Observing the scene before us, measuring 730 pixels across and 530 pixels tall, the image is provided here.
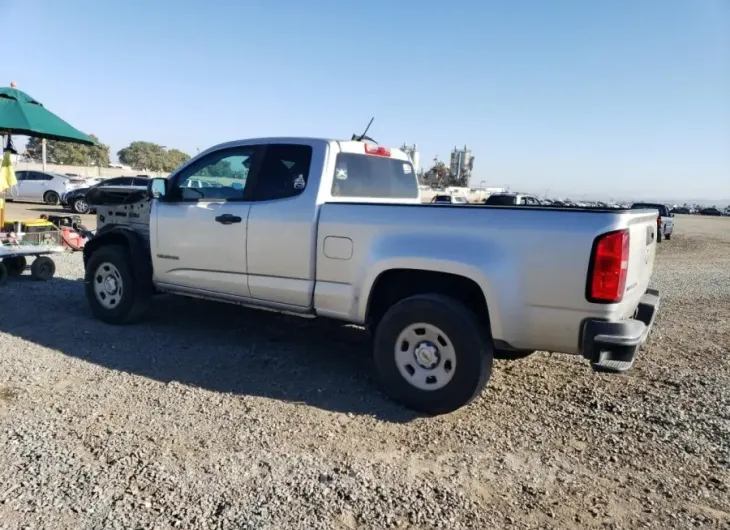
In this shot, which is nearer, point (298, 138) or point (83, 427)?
point (83, 427)

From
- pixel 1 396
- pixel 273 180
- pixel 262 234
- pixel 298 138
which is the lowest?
pixel 1 396

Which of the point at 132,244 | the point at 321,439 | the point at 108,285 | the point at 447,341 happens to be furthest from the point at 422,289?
the point at 108,285

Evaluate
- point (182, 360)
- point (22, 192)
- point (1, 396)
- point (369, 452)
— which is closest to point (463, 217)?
point (369, 452)

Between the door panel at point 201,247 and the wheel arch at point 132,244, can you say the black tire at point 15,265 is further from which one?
the door panel at point 201,247

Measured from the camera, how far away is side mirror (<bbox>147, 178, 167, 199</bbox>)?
217 inches

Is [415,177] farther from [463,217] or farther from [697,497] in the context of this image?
[697,497]

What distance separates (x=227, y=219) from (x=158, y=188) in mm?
1004

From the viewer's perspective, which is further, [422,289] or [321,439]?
[422,289]

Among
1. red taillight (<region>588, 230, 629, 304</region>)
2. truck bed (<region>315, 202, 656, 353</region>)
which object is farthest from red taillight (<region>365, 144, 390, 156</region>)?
red taillight (<region>588, 230, 629, 304</region>)

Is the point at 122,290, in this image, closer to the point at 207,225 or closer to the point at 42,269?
the point at 207,225

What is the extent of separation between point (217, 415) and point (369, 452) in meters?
1.13

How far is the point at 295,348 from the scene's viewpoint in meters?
5.43

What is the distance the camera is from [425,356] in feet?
13.1

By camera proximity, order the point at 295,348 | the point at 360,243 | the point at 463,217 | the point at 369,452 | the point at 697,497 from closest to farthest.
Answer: the point at 697,497 < the point at 369,452 < the point at 463,217 < the point at 360,243 < the point at 295,348
